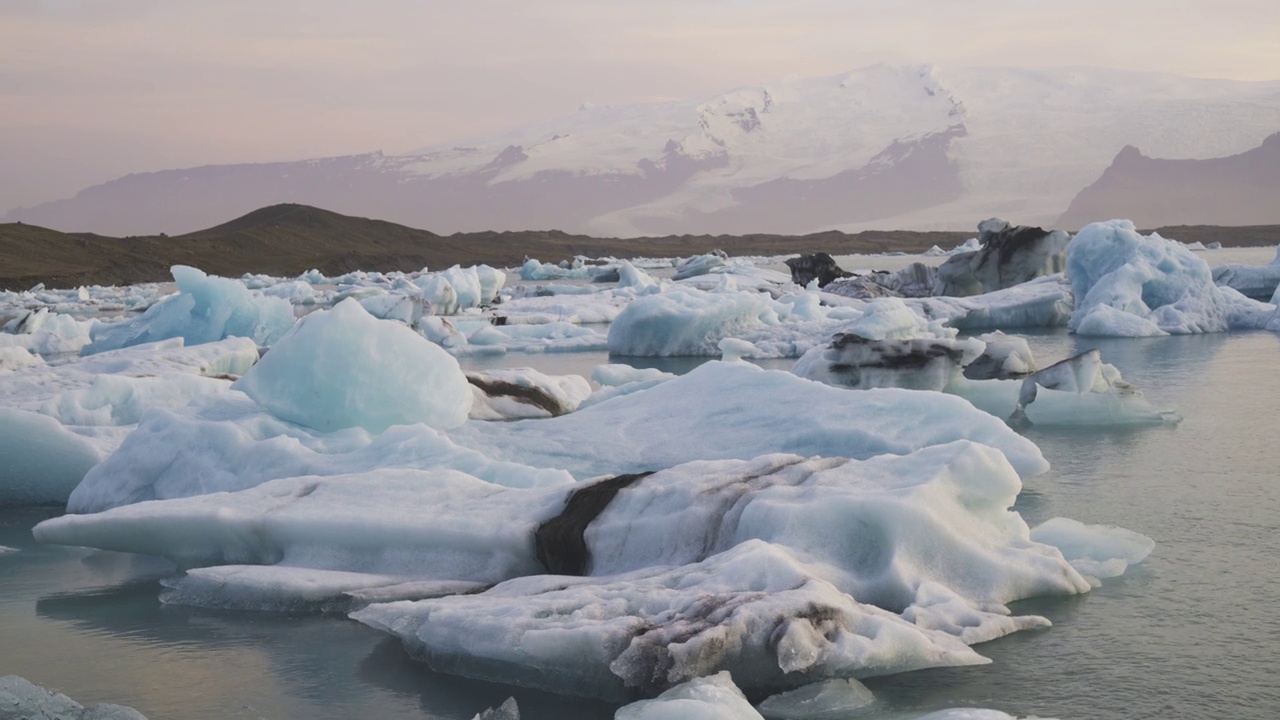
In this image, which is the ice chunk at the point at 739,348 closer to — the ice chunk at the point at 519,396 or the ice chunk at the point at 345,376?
the ice chunk at the point at 519,396

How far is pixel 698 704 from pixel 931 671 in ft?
3.10

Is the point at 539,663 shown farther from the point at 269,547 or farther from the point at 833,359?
the point at 833,359

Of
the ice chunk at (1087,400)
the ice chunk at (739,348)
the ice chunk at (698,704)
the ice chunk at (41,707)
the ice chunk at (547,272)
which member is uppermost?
the ice chunk at (41,707)

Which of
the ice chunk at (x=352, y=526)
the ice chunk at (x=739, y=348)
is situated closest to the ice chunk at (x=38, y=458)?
the ice chunk at (x=352, y=526)

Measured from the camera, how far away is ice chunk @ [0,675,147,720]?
116 inches

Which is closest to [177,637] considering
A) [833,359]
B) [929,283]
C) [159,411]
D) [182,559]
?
[182,559]

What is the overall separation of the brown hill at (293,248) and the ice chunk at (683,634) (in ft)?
131

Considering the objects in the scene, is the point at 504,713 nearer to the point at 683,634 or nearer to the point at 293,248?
the point at 683,634

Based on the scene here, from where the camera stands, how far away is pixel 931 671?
370 centimetres

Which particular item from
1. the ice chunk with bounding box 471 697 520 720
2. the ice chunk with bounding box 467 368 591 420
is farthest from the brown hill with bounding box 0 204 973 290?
the ice chunk with bounding box 471 697 520 720

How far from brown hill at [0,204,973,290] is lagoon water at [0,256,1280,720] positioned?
38348 mm

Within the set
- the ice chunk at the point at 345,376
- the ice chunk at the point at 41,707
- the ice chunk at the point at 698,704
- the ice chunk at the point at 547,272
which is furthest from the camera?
the ice chunk at the point at 547,272

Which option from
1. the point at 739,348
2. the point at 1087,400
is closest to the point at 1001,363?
the point at 1087,400

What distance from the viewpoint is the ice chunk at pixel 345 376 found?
24.7 feet
